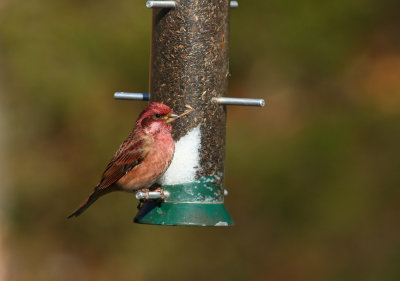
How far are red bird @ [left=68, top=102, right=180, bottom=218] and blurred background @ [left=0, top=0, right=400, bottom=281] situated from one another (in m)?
5.69

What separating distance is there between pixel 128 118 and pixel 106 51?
1356 mm

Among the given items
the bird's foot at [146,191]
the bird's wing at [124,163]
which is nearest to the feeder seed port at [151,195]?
the bird's foot at [146,191]

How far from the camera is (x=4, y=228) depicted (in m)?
15.4

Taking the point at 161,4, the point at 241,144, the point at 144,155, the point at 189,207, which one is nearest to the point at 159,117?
the point at 144,155

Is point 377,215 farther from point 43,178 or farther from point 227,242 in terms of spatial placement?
point 43,178

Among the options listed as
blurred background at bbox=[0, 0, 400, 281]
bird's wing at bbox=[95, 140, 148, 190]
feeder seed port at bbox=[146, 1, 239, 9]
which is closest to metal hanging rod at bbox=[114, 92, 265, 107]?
bird's wing at bbox=[95, 140, 148, 190]

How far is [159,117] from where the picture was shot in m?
8.31

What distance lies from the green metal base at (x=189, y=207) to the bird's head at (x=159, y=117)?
0.60 metres

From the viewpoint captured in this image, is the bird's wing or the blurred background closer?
the bird's wing

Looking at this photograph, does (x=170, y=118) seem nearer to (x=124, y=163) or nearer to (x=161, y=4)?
(x=124, y=163)

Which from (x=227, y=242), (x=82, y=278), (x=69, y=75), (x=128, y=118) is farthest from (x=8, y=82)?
Answer: (x=227, y=242)

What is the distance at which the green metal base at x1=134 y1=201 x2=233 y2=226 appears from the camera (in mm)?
8297

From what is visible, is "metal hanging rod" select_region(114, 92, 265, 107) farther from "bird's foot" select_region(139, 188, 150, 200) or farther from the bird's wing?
"bird's foot" select_region(139, 188, 150, 200)

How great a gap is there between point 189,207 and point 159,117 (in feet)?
2.81
